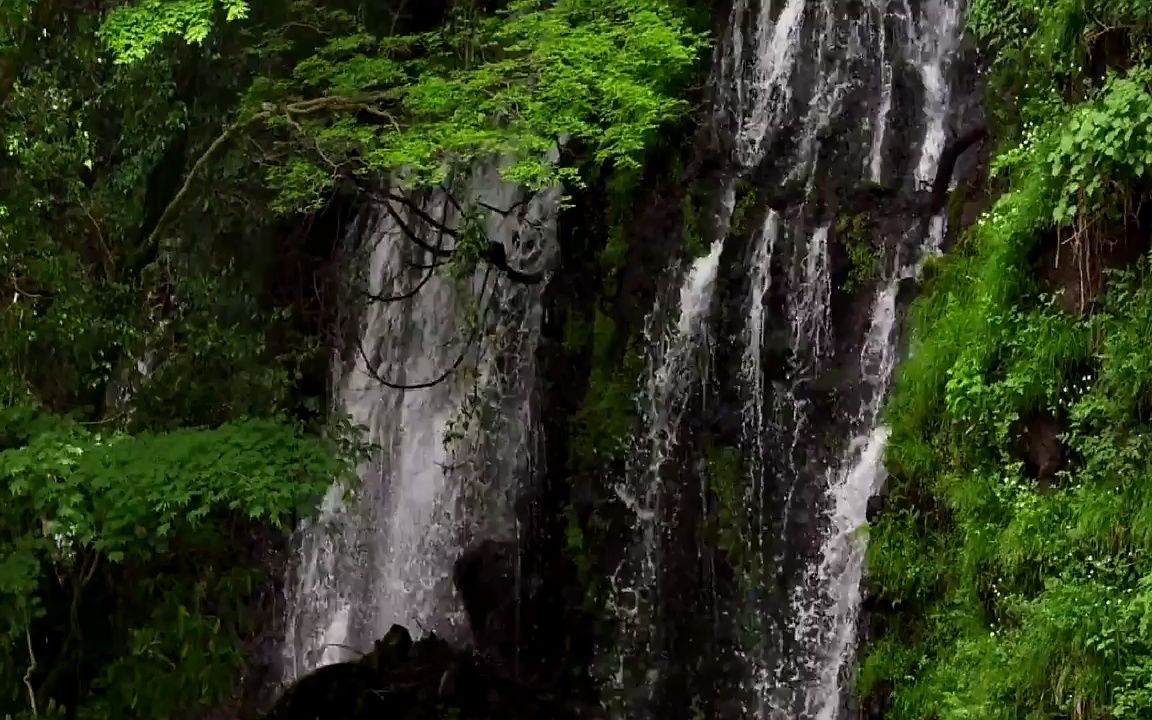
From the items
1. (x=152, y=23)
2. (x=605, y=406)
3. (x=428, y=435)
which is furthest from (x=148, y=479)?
(x=428, y=435)

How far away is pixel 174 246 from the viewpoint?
768cm

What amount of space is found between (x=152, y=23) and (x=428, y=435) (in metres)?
5.05

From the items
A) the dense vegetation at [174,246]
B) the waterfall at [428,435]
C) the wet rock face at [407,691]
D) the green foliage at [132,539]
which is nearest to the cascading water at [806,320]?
the dense vegetation at [174,246]

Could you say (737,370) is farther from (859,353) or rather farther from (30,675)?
(30,675)

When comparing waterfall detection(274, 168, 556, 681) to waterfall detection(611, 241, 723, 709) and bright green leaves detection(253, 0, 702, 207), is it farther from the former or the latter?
bright green leaves detection(253, 0, 702, 207)

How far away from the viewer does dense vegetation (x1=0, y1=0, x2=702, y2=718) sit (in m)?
5.30

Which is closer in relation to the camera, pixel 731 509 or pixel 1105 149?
pixel 1105 149

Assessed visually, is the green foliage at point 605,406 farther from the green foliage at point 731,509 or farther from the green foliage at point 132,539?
the green foliage at point 132,539

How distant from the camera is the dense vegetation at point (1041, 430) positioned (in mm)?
4281

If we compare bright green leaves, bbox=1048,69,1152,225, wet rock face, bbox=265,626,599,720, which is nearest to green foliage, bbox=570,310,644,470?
wet rock face, bbox=265,626,599,720

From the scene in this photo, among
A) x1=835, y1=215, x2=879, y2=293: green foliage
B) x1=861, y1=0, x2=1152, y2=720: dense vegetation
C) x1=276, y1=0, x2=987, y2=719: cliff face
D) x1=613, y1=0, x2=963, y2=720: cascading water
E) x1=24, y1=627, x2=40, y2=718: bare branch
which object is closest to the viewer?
x1=861, y1=0, x2=1152, y2=720: dense vegetation

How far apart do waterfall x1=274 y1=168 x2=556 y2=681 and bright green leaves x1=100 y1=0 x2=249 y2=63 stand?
3999mm

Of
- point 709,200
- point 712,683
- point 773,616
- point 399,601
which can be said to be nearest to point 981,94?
point 709,200

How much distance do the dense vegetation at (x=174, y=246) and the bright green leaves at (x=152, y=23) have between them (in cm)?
2
